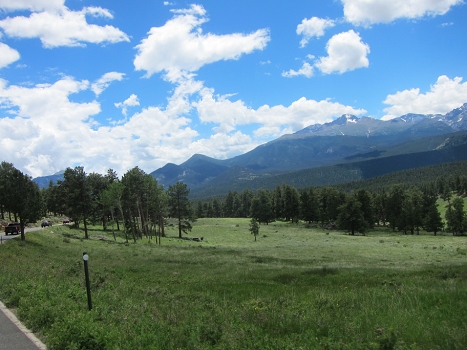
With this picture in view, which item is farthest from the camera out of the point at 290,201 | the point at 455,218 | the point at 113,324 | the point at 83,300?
the point at 290,201

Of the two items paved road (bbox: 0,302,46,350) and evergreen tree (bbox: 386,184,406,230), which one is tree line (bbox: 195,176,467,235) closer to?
evergreen tree (bbox: 386,184,406,230)

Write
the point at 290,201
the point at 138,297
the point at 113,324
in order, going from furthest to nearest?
the point at 290,201, the point at 138,297, the point at 113,324

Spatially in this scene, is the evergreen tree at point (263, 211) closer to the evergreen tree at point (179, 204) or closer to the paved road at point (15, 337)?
the evergreen tree at point (179, 204)

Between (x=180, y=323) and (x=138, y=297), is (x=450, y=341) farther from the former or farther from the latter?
(x=138, y=297)

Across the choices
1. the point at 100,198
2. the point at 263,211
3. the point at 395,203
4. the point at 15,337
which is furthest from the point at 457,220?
the point at 15,337

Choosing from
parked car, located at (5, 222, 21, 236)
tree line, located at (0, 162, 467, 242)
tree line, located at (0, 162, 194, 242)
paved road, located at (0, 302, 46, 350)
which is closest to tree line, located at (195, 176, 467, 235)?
tree line, located at (0, 162, 467, 242)

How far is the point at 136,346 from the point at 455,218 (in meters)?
112

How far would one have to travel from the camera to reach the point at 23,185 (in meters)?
36.9

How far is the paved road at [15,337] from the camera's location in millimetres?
7977

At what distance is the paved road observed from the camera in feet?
26.2

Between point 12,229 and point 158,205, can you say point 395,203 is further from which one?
point 12,229

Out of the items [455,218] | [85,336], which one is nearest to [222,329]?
[85,336]

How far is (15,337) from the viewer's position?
28.3 ft

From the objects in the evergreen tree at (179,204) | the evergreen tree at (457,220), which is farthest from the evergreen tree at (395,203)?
the evergreen tree at (179,204)
